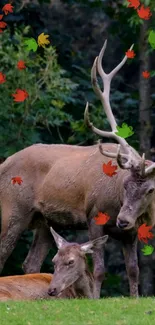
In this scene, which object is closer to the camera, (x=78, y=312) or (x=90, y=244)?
(x=78, y=312)

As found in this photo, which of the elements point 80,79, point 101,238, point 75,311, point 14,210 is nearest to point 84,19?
point 80,79

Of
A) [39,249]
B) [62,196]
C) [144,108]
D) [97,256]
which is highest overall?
[62,196]

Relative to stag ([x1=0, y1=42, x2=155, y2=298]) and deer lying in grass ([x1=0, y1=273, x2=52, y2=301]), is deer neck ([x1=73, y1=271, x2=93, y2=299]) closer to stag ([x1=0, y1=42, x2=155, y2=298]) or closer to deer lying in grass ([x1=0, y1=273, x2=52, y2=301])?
deer lying in grass ([x1=0, y1=273, x2=52, y2=301])

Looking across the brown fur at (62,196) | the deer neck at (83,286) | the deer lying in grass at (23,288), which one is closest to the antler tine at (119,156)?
the brown fur at (62,196)

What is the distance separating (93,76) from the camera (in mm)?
13828

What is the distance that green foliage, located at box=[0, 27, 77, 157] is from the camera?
16.9m

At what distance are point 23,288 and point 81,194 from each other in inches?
82.8

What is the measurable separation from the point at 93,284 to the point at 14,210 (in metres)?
2.17

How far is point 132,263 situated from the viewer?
1330 centimetres

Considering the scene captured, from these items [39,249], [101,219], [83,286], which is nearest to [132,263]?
[101,219]

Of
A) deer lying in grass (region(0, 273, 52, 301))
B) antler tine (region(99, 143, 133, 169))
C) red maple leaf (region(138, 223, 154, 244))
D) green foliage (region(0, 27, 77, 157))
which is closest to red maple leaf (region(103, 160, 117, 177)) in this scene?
antler tine (region(99, 143, 133, 169))

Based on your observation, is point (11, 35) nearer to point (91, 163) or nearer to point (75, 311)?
point (91, 163)

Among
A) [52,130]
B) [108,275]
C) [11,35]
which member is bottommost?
[108,275]

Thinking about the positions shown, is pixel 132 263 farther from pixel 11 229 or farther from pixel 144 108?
pixel 144 108
